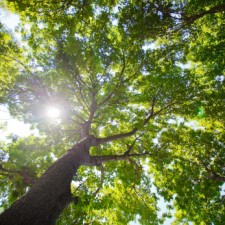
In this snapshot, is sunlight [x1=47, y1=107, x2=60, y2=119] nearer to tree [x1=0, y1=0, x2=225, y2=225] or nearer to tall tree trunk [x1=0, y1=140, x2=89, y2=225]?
tree [x1=0, y1=0, x2=225, y2=225]

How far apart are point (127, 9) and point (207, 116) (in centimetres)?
669

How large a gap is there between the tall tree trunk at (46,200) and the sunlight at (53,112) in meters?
4.13

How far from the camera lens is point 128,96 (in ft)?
33.6

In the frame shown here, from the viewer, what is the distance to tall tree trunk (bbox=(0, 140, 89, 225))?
3.37 meters

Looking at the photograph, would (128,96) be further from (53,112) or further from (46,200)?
(46,200)

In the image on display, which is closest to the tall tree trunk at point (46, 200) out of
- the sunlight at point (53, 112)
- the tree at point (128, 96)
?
the tree at point (128, 96)

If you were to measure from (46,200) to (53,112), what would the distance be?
6.25 meters

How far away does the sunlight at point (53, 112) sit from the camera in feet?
31.3

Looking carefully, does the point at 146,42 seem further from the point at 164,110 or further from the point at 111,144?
the point at 111,144

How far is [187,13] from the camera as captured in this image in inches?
310

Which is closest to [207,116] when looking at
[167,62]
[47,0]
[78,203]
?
[167,62]

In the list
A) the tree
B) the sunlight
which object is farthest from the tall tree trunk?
the sunlight

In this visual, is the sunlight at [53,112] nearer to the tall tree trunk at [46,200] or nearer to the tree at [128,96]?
the tree at [128,96]

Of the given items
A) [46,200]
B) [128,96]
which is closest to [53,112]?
[128,96]
